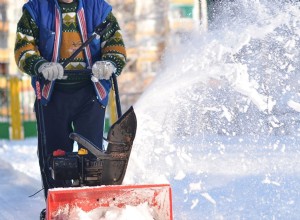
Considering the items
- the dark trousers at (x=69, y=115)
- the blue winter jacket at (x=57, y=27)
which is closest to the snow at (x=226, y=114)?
the dark trousers at (x=69, y=115)

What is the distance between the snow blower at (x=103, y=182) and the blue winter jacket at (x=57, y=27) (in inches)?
25.1

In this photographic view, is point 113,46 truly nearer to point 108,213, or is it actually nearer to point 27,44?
point 27,44

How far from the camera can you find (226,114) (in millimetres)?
7344

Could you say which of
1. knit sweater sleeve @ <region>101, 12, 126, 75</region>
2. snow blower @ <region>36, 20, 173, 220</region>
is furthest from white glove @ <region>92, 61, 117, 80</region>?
snow blower @ <region>36, 20, 173, 220</region>

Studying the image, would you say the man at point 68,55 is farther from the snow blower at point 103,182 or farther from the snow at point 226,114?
the snow at point 226,114

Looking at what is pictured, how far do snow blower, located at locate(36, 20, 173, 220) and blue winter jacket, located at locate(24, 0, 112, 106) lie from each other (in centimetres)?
64

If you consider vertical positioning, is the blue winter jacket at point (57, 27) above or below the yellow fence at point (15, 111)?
above

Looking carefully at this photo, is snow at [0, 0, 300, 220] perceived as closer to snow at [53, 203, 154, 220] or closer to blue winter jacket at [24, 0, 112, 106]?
blue winter jacket at [24, 0, 112, 106]

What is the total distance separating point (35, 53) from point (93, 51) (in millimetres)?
394

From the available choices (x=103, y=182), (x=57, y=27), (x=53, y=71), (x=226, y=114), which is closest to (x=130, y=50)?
(x=226, y=114)

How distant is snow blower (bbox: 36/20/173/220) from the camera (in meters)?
3.76

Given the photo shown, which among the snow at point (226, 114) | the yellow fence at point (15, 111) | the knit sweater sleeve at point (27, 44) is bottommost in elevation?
the yellow fence at point (15, 111)

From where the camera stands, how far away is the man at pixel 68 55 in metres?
4.53

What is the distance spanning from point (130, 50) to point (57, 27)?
2164 centimetres
